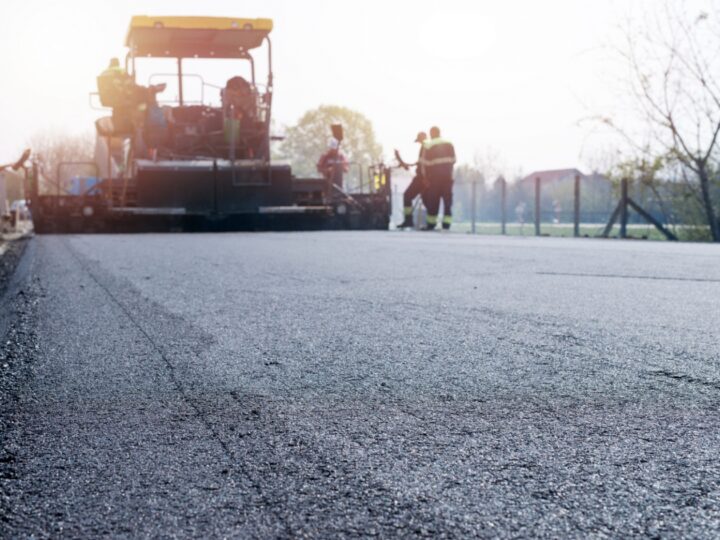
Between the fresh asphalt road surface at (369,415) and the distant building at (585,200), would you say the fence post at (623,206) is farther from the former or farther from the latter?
the fresh asphalt road surface at (369,415)

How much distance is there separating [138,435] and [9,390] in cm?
72

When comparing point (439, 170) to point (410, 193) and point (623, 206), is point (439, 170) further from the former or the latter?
point (623, 206)

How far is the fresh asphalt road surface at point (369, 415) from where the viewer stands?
1.53m

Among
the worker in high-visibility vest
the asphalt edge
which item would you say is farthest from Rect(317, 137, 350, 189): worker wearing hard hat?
the asphalt edge

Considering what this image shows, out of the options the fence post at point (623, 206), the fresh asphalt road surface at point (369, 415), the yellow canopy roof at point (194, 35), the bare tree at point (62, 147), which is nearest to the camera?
the fresh asphalt road surface at point (369, 415)

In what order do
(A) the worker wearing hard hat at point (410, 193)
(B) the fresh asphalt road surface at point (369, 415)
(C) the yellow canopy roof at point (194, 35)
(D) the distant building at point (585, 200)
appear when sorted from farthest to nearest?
(D) the distant building at point (585, 200), (A) the worker wearing hard hat at point (410, 193), (C) the yellow canopy roof at point (194, 35), (B) the fresh asphalt road surface at point (369, 415)

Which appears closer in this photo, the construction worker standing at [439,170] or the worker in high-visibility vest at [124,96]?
the worker in high-visibility vest at [124,96]

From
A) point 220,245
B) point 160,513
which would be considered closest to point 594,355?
point 160,513

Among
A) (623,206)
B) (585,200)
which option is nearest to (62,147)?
(585,200)

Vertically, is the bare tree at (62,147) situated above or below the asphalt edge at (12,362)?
above

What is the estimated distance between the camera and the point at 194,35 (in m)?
14.5

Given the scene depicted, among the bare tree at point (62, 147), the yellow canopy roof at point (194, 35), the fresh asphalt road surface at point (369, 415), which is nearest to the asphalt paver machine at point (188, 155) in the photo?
the yellow canopy roof at point (194, 35)

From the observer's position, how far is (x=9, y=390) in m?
2.58

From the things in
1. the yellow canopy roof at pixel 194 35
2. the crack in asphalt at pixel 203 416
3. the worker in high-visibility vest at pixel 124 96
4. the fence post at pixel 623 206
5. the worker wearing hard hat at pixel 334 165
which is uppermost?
the yellow canopy roof at pixel 194 35
